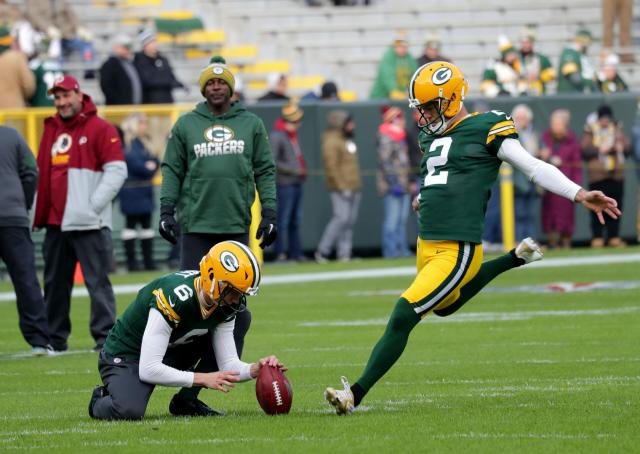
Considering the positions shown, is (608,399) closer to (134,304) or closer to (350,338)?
(134,304)

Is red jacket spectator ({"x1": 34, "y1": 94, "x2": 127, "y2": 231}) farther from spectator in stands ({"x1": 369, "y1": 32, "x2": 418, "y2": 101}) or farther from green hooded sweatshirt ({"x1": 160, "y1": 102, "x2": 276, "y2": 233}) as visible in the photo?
spectator in stands ({"x1": 369, "y1": 32, "x2": 418, "y2": 101})

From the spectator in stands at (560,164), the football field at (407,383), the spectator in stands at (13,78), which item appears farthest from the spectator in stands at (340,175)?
the football field at (407,383)

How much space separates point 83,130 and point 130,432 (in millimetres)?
4759

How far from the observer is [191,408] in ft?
26.4

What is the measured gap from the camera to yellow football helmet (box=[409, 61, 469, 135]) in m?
7.96

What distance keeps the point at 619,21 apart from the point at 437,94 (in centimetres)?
1987

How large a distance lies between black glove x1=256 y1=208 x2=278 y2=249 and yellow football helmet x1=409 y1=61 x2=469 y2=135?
5.55 ft

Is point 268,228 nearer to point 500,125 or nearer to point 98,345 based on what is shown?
point 500,125

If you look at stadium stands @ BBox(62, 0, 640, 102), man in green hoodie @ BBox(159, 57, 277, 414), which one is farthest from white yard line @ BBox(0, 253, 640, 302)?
man in green hoodie @ BBox(159, 57, 277, 414)

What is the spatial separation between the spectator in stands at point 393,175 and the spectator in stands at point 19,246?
9917 mm

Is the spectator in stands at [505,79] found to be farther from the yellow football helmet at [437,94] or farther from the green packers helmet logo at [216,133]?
the yellow football helmet at [437,94]

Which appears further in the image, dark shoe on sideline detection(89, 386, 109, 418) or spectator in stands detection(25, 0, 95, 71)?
spectator in stands detection(25, 0, 95, 71)

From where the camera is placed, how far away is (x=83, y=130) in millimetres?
11633

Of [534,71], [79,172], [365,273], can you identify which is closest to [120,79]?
[365,273]
